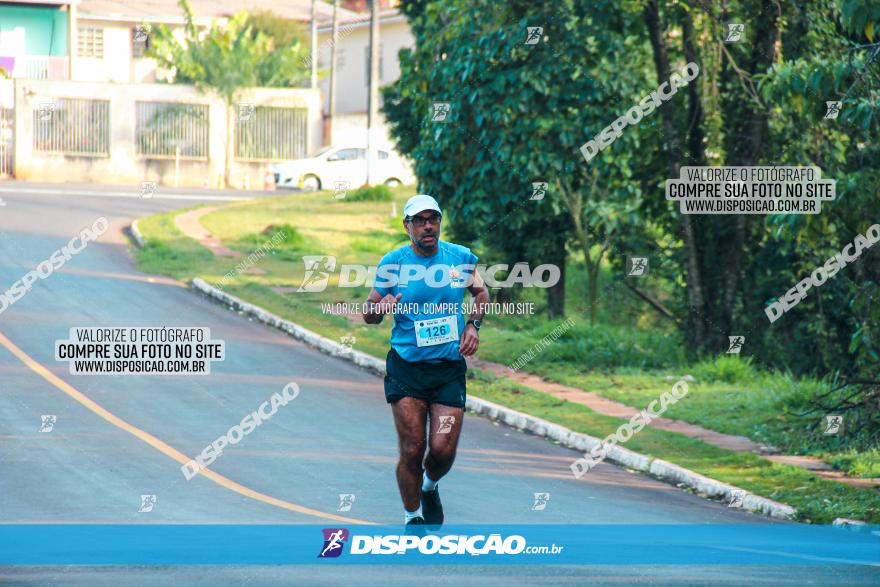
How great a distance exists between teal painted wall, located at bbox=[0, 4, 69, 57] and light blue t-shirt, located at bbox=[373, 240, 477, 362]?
4786cm

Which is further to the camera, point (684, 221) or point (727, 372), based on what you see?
point (684, 221)

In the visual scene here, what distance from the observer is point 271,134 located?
48.5m

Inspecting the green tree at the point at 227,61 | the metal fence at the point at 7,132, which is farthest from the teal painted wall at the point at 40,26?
the metal fence at the point at 7,132

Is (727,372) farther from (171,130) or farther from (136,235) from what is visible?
(171,130)

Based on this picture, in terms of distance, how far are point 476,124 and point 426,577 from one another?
12188mm

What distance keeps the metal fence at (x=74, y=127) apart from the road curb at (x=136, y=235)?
645 inches

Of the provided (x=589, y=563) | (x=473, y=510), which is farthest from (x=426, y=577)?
(x=473, y=510)

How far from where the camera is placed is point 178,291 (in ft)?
73.7

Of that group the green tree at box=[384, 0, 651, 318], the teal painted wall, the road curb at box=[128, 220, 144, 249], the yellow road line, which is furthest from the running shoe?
the teal painted wall

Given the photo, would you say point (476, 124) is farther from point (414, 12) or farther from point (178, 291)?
point (414, 12)

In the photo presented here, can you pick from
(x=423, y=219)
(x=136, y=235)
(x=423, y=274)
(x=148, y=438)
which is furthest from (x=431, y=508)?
(x=136, y=235)

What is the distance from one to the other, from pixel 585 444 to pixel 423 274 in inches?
212

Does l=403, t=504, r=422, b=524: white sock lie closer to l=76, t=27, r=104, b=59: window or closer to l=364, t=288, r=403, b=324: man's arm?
A: l=364, t=288, r=403, b=324: man's arm

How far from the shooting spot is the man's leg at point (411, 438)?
8.36 metres
